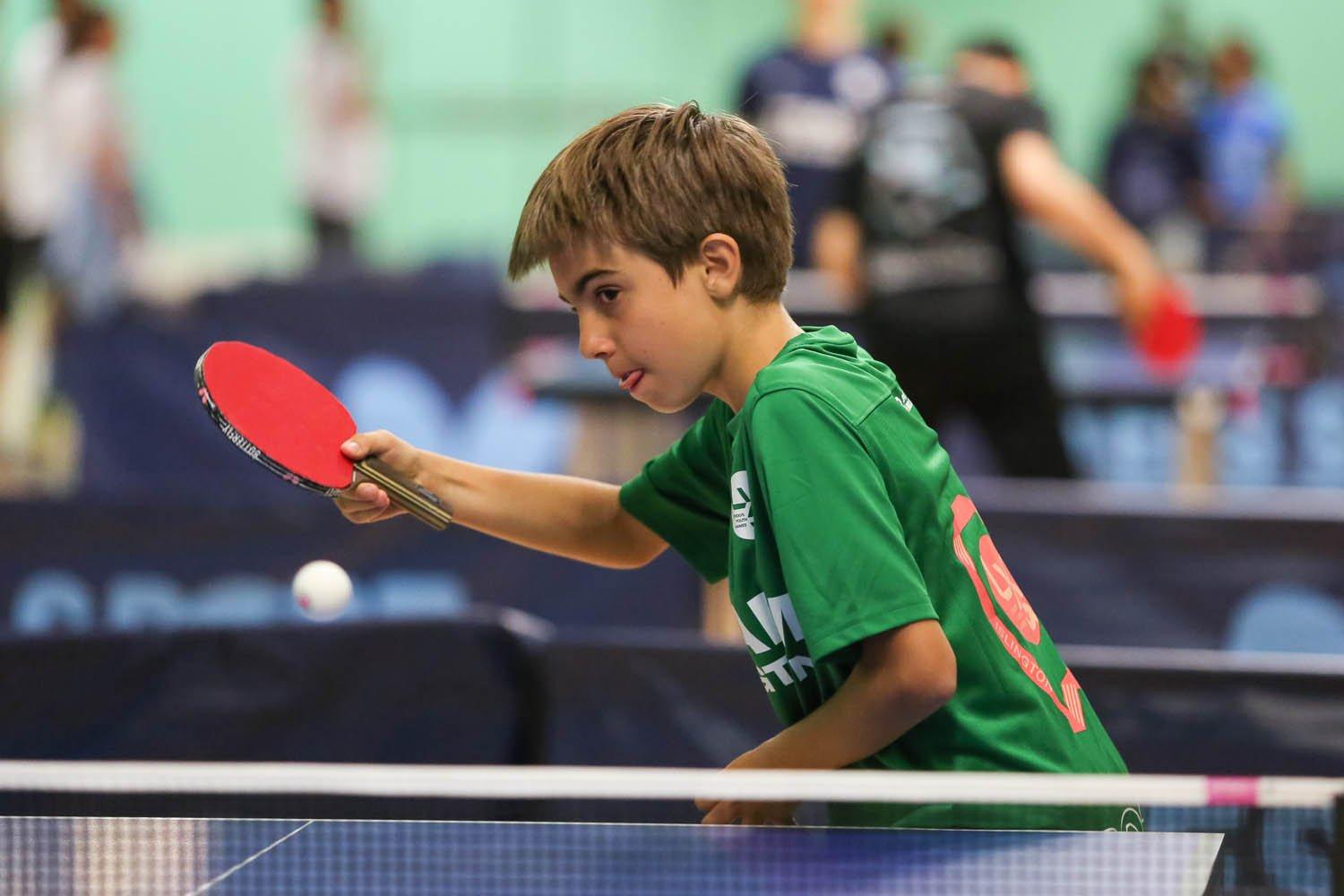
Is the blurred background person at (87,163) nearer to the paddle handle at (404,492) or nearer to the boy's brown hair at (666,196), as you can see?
the paddle handle at (404,492)

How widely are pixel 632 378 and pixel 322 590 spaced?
1.55 feet

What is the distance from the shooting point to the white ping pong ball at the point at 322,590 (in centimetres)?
209

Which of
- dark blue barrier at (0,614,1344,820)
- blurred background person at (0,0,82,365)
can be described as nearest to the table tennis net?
dark blue barrier at (0,614,1344,820)

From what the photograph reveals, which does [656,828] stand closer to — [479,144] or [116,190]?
[116,190]

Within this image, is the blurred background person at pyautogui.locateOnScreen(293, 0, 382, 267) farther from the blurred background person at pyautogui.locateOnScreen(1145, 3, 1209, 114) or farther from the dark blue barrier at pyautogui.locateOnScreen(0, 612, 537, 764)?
the dark blue barrier at pyautogui.locateOnScreen(0, 612, 537, 764)

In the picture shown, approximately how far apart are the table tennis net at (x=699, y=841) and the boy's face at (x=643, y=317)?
50cm

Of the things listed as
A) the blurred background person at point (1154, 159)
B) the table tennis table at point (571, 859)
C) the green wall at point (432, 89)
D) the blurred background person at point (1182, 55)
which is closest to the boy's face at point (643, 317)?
the table tennis table at point (571, 859)

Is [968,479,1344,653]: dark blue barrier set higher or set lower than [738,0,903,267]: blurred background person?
lower

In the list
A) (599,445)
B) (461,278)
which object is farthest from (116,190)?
(599,445)

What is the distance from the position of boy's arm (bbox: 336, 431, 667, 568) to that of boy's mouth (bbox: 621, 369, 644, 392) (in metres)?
0.40

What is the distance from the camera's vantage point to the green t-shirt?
1744mm

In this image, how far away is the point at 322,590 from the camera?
2.08m

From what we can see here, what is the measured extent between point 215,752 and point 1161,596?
7.60ft

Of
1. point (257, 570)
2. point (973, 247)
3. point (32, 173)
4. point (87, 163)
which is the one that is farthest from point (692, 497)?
point (32, 173)
